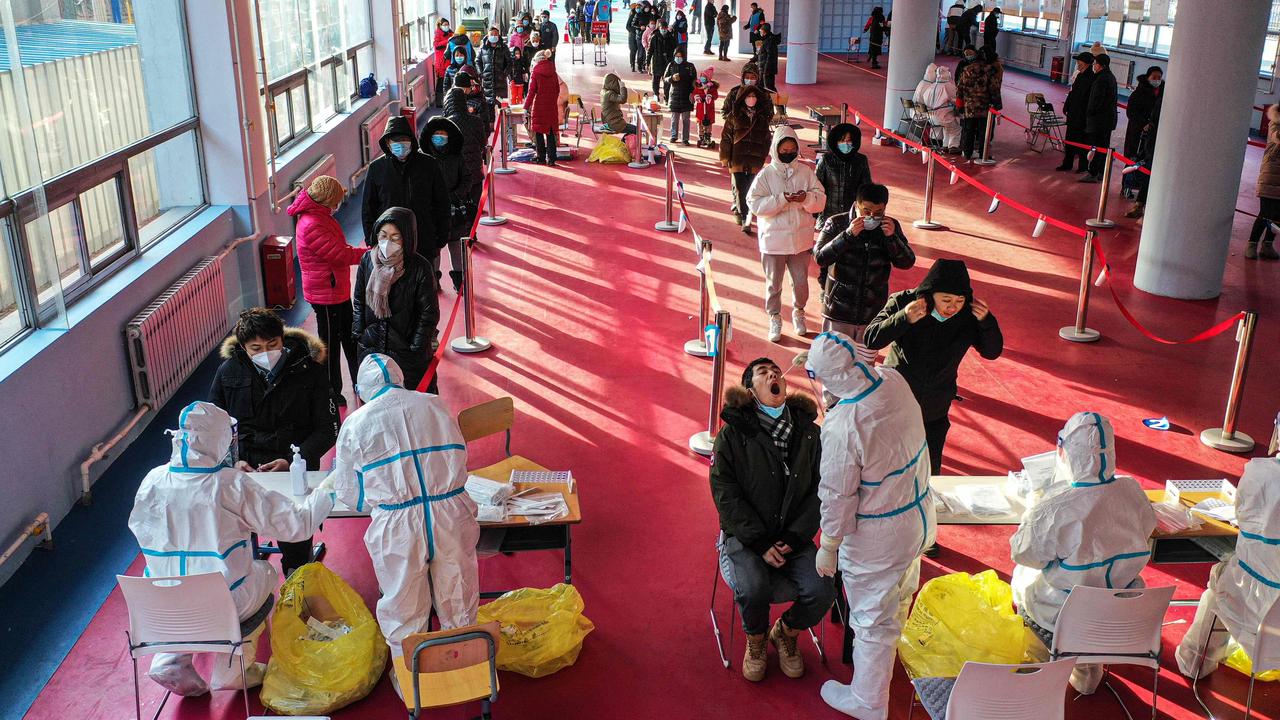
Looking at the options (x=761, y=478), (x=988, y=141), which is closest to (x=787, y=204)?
(x=761, y=478)

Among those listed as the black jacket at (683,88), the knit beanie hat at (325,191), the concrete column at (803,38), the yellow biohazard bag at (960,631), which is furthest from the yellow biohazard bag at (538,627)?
the concrete column at (803,38)

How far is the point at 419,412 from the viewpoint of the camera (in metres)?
4.61

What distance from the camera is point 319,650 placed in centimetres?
505

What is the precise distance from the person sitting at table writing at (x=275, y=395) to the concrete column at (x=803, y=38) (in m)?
22.0

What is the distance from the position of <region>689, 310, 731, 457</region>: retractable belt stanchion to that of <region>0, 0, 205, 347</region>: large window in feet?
13.6

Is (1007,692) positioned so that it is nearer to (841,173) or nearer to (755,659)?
(755,659)

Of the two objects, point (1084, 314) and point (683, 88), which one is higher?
point (683, 88)

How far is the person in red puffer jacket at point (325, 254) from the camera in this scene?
7.51m

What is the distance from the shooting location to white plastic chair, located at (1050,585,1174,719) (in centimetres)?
458

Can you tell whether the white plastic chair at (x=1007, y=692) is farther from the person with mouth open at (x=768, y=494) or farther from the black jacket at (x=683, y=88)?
the black jacket at (x=683, y=88)

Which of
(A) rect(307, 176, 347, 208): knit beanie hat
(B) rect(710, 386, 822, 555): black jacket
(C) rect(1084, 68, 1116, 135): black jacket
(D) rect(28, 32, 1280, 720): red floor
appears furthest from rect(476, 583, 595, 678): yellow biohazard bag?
(C) rect(1084, 68, 1116, 135): black jacket

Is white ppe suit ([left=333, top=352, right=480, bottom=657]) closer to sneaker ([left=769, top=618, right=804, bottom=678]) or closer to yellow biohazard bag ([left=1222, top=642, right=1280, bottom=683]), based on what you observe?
sneaker ([left=769, top=618, right=804, bottom=678])

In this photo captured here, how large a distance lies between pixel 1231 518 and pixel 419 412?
13.3ft

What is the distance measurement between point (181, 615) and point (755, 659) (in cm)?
261
